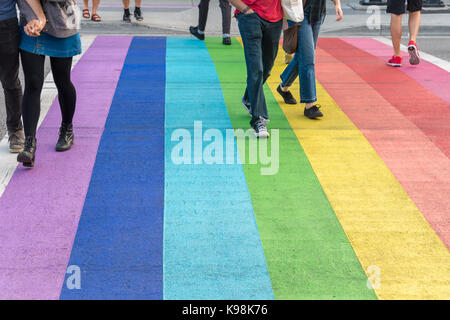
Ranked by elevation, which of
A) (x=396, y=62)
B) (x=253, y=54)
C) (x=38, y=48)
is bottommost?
(x=396, y=62)

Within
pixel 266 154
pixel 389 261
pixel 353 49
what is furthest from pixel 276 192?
pixel 353 49

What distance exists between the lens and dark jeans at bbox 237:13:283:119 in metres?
5.65

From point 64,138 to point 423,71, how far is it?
5.33 meters

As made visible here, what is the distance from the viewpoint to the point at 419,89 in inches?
303

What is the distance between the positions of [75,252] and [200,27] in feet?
25.0

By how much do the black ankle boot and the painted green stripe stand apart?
66.7 inches

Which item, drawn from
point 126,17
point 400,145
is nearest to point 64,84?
point 400,145

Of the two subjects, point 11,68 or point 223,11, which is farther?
point 223,11

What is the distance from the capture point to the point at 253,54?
572cm

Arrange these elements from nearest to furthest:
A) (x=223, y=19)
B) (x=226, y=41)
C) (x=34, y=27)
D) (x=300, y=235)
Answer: (x=300, y=235), (x=34, y=27), (x=223, y=19), (x=226, y=41)

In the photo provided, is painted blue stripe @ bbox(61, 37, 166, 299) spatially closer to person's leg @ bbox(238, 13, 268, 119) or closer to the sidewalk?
the sidewalk

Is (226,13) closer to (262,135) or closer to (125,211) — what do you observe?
(262,135)
